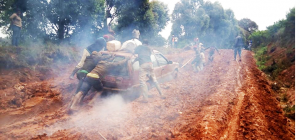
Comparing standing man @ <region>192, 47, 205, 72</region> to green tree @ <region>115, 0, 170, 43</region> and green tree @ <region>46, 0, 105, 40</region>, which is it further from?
green tree @ <region>115, 0, 170, 43</region>

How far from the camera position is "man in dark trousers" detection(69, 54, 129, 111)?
4918mm

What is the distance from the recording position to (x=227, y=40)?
38.9m

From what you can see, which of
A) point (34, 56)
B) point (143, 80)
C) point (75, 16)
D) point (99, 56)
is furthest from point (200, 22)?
point (99, 56)

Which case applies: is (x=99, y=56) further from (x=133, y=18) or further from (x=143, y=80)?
(x=133, y=18)

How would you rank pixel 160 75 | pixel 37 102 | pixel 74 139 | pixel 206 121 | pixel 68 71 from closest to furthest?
pixel 74 139
pixel 206 121
pixel 37 102
pixel 160 75
pixel 68 71

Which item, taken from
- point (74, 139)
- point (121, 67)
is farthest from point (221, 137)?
point (121, 67)

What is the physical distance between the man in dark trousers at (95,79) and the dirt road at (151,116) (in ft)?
0.96

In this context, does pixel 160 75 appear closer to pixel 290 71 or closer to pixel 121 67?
pixel 121 67

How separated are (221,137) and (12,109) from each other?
5.25 meters

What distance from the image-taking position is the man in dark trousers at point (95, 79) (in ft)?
16.1

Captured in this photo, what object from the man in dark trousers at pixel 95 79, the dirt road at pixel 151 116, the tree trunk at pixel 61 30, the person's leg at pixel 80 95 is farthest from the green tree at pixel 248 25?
the person's leg at pixel 80 95

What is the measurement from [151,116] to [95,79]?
1.73 metres

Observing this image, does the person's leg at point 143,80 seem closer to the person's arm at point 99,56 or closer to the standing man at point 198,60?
the person's arm at point 99,56

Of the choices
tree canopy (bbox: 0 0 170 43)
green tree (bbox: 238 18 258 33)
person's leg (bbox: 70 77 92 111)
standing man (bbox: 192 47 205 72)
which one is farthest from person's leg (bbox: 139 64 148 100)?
green tree (bbox: 238 18 258 33)
